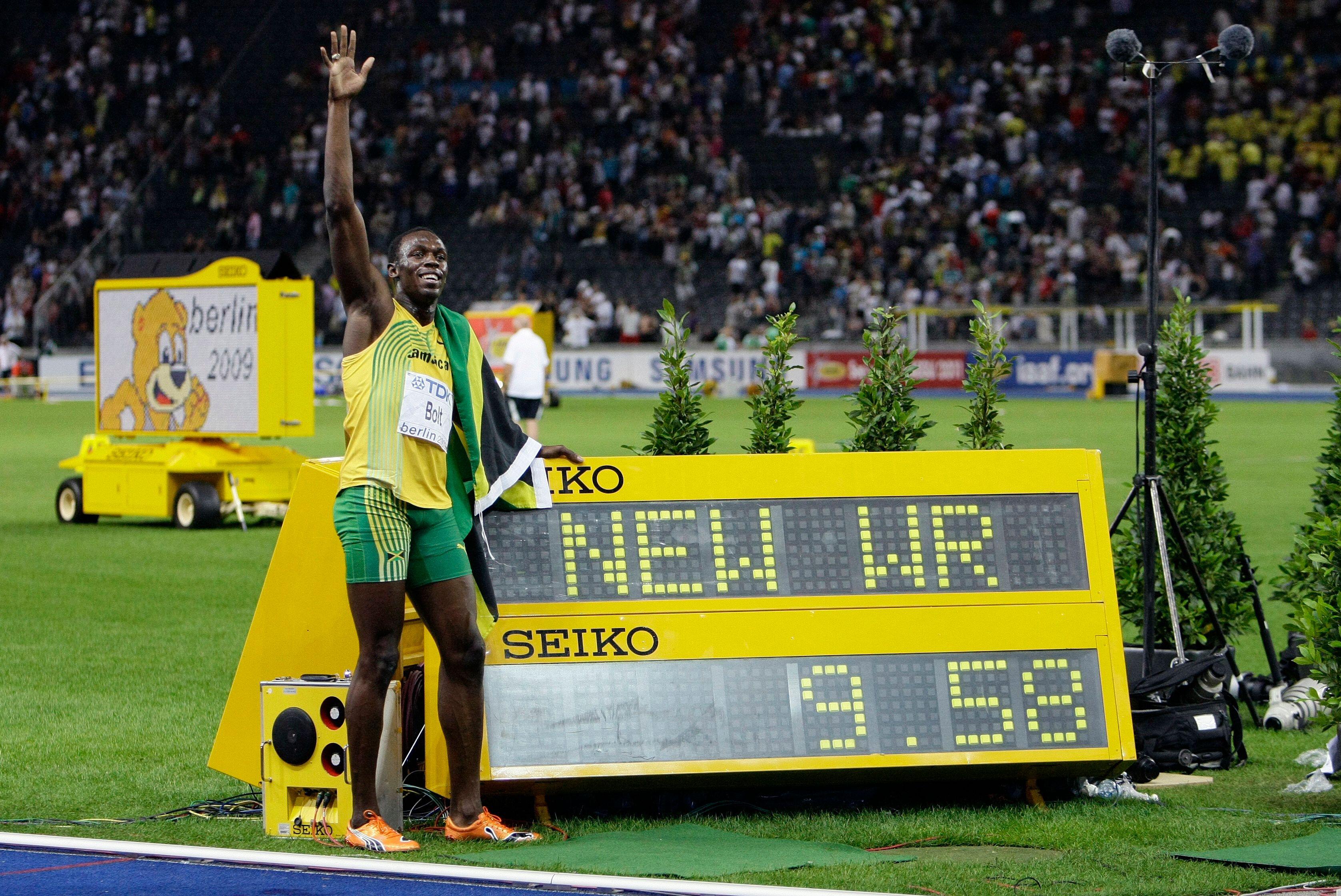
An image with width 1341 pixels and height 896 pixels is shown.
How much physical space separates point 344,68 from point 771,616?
2397mm

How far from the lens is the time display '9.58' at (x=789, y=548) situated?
19.9ft

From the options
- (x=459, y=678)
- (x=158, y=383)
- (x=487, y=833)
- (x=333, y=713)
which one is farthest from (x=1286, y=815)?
(x=158, y=383)

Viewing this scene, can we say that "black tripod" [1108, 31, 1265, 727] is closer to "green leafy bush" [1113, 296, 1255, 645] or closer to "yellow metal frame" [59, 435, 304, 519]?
"green leafy bush" [1113, 296, 1255, 645]

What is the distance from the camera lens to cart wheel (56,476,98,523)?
1614 cm

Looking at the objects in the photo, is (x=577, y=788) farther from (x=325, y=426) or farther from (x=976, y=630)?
(x=325, y=426)

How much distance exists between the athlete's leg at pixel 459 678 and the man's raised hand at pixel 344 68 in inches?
62.5

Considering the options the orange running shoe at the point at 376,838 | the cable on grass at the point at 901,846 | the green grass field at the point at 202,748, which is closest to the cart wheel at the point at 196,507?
the green grass field at the point at 202,748

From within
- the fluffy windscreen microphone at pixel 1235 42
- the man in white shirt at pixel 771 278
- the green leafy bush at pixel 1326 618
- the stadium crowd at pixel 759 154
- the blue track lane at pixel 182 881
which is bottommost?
the blue track lane at pixel 182 881

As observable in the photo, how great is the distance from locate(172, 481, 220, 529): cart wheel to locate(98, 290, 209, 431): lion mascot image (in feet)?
1.89

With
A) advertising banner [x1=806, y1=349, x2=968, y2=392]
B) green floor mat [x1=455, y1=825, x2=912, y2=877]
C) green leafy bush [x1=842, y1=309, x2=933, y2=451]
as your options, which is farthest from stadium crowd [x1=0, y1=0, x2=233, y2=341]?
green floor mat [x1=455, y1=825, x2=912, y2=877]

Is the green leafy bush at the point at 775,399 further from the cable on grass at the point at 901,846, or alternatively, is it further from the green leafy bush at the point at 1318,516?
the cable on grass at the point at 901,846

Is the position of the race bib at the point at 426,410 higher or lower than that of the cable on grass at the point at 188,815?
higher

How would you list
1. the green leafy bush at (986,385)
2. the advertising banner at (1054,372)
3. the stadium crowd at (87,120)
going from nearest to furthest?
the green leafy bush at (986,385)
the advertising banner at (1054,372)
the stadium crowd at (87,120)

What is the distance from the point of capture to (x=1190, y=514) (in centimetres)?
800
